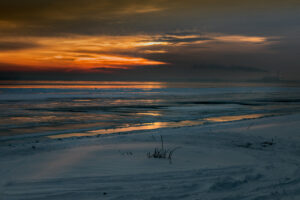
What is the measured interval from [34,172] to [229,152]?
4569 mm

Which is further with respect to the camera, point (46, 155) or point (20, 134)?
point (20, 134)

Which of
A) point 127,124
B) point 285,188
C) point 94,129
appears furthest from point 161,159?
point 127,124

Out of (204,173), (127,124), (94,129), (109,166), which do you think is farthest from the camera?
(127,124)

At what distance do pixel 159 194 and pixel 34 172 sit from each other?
2552 millimetres

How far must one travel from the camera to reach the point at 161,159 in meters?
6.25

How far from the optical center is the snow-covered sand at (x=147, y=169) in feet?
14.4

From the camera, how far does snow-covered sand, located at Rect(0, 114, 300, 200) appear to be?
438cm

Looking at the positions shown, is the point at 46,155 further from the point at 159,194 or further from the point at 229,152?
the point at 229,152

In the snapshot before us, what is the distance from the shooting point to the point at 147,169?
553cm

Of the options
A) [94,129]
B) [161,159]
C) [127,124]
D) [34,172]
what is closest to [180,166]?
[161,159]

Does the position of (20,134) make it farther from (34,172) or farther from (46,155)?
(34,172)

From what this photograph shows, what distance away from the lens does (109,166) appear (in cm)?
573

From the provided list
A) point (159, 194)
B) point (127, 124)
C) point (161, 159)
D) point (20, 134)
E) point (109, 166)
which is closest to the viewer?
point (159, 194)

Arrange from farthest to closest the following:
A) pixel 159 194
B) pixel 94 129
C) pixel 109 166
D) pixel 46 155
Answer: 1. pixel 94 129
2. pixel 46 155
3. pixel 109 166
4. pixel 159 194
